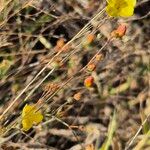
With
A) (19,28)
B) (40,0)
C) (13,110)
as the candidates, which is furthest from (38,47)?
(13,110)

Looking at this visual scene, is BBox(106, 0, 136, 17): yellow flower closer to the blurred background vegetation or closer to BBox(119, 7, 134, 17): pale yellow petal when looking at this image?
BBox(119, 7, 134, 17): pale yellow petal

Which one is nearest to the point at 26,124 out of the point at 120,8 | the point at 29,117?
the point at 29,117

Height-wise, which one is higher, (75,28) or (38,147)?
(75,28)

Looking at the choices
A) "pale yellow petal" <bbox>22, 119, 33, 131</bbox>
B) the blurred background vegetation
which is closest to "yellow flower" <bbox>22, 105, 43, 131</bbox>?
"pale yellow petal" <bbox>22, 119, 33, 131</bbox>

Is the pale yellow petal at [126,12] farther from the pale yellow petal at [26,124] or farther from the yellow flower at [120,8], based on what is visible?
the pale yellow petal at [26,124]

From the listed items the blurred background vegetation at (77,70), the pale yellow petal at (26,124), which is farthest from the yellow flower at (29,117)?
the blurred background vegetation at (77,70)

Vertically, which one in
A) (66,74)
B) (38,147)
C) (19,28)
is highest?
(19,28)

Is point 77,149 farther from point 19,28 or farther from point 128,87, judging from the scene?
point 19,28
